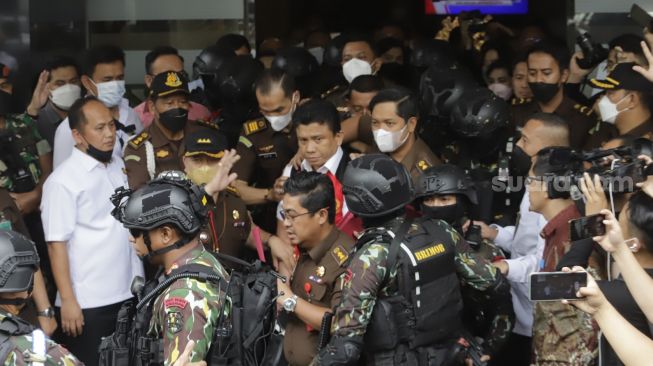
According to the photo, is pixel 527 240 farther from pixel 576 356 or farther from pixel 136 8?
pixel 136 8

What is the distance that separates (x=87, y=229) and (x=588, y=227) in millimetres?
3042

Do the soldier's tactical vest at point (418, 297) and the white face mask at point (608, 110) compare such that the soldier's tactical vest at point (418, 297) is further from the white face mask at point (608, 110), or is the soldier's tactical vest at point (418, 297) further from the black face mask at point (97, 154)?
the black face mask at point (97, 154)

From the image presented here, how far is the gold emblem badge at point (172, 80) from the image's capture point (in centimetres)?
649

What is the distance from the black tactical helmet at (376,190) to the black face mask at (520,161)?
127 centimetres

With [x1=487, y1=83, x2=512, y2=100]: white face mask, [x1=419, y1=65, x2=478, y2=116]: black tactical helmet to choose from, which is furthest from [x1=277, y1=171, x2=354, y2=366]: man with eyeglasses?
[x1=487, y1=83, x2=512, y2=100]: white face mask

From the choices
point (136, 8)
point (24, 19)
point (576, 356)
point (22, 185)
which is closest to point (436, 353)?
point (576, 356)

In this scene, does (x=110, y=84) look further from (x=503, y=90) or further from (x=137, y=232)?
(x=137, y=232)

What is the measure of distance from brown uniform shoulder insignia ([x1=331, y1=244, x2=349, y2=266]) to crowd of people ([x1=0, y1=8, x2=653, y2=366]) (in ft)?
0.05

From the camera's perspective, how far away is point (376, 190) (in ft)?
15.5

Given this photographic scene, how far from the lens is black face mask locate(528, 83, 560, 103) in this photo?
6.77 m

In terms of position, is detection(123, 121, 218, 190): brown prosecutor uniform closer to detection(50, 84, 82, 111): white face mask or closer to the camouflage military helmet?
detection(50, 84, 82, 111): white face mask

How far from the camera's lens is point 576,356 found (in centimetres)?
475

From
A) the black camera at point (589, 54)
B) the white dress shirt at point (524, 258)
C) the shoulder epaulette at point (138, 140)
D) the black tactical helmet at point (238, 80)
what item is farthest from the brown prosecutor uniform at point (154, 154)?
the black camera at point (589, 54)

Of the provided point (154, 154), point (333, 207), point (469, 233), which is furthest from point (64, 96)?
point (469, 233)
